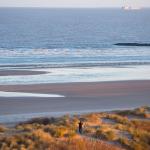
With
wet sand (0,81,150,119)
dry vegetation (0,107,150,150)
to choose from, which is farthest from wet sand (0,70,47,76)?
dry vegetation (0,107,150,150)

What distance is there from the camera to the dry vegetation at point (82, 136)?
15430 mm

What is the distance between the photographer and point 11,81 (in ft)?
127

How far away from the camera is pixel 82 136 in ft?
54.7

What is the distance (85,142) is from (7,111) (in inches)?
518

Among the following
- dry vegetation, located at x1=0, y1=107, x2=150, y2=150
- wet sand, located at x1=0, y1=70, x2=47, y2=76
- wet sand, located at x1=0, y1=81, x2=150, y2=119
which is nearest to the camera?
dry vegetation, located at x1=0, y1=107, x2=150, y2=150

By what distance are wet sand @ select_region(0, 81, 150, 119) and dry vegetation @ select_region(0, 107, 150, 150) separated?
8.99 m

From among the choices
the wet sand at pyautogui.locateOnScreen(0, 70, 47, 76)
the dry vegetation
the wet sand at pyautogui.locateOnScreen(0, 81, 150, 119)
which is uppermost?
the wet sand at pyautogui.locateOnScreen(0, 70, 47, 76)

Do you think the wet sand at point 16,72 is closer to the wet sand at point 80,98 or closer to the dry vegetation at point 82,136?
the wet sand at point 80,98

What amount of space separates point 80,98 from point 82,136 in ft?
51.5

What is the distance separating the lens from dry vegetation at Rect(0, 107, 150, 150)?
15.4m

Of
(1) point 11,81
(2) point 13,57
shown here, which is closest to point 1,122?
(1) point 11,81

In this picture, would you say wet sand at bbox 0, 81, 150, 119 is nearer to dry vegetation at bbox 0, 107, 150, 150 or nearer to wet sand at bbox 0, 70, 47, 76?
wet sand at bbox 0, 70, 47, 76

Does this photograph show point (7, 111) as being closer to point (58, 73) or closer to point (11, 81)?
point (11, 81)

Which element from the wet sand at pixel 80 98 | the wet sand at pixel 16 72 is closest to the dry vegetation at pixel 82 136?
the wet sand at pixel 80 98
